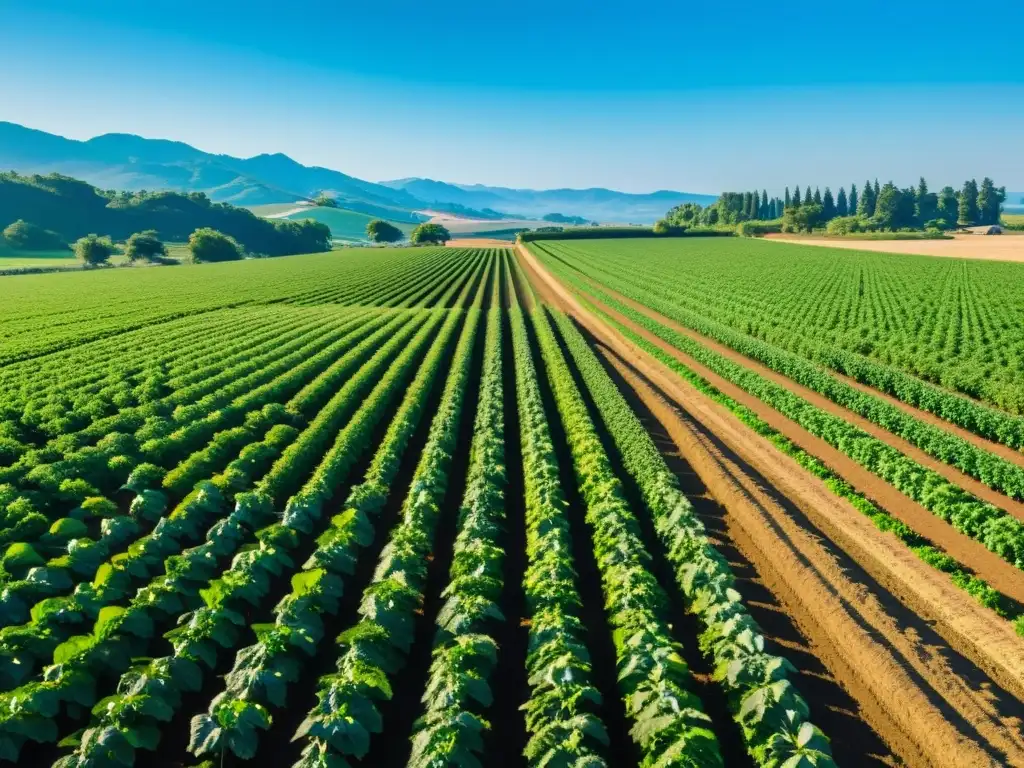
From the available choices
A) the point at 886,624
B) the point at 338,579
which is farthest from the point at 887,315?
the point at 338,579

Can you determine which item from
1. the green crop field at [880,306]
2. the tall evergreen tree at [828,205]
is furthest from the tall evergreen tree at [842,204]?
the green crop field at [880,306]

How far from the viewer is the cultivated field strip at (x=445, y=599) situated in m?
7.93

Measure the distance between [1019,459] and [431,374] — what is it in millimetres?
24252

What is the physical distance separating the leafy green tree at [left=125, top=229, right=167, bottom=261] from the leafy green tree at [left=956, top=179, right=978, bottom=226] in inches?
8457

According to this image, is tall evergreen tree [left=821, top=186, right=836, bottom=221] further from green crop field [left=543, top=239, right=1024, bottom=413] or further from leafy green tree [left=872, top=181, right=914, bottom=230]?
green crop field [left=543, top=239, right=1024, bottom=413]

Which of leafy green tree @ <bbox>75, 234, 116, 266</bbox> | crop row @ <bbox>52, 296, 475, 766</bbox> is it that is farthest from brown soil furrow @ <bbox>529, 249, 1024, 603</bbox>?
leafy green tree @ <bbox>75, 234, 116, 266</bbox>

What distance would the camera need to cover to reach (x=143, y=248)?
392 feet

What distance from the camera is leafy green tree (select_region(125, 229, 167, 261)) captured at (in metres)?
119

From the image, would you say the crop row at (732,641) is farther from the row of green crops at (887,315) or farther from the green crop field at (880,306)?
the green crop field at (880,306)

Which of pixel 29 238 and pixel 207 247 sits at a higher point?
pixel 29 238

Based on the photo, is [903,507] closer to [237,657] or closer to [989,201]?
[237,657]

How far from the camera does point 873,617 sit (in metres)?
11.5

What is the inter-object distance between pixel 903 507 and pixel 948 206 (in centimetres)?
20164

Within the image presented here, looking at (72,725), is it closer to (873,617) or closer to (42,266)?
(873,617)
